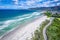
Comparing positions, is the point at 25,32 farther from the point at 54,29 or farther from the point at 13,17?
the point at 54,29

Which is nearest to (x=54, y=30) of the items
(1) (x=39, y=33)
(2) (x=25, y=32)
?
(1) (x=39, y=33)

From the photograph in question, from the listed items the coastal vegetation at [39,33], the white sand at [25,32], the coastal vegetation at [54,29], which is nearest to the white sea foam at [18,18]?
the white sand at [25,32]

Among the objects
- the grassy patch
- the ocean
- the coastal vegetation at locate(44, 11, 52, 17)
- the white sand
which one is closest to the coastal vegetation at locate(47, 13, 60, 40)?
the grassy patch

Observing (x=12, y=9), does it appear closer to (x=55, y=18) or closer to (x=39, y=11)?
(x=39, y=11)

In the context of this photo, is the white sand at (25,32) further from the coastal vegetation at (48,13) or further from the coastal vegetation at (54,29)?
the coastal vegetation at (54,29)

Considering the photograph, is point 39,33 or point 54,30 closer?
point 39,33

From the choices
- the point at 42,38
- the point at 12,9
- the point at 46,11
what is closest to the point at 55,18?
the point at 46,11
